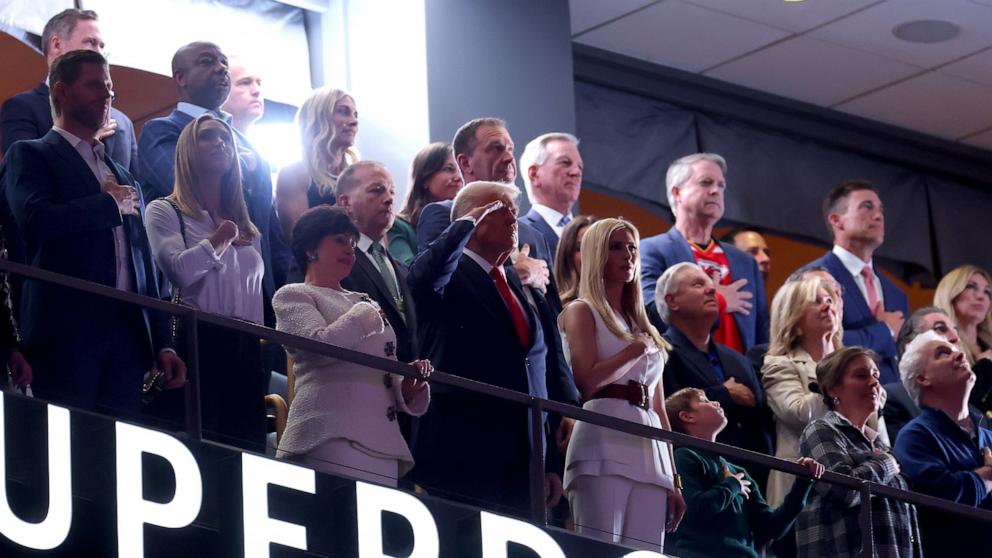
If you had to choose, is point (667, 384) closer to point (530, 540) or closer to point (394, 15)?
point (530, 540)

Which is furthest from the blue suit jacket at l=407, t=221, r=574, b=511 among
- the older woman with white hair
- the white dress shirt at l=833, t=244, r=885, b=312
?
the white dress shirt at l=833, t=244, r=885, b=312

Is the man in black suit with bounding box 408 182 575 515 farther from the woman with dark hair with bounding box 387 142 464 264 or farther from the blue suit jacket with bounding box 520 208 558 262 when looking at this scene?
the blue suit jacket with bounding box 520 208 558 262

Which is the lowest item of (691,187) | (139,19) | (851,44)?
(691,187)

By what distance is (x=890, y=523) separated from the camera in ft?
19.6

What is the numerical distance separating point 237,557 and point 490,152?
194 centimetres

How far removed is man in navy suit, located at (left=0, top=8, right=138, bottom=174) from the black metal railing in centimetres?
72

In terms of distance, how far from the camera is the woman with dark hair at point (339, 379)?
505 centimetres

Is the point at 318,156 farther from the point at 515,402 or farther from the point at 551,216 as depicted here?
the point at 515,402

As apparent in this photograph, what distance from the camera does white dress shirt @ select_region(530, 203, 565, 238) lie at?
6745mm

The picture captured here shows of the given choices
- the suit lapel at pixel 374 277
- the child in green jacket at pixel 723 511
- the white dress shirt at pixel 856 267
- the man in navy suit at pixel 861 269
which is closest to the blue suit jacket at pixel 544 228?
the suit lapel at pixel 374 277

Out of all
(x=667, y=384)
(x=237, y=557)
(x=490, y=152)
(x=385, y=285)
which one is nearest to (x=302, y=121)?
(x=490, y=152)

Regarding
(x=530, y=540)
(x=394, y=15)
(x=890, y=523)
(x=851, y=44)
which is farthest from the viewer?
(x=851, y=44)

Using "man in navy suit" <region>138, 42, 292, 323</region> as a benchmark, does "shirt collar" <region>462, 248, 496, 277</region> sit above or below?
below

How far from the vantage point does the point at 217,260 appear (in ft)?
17.5
